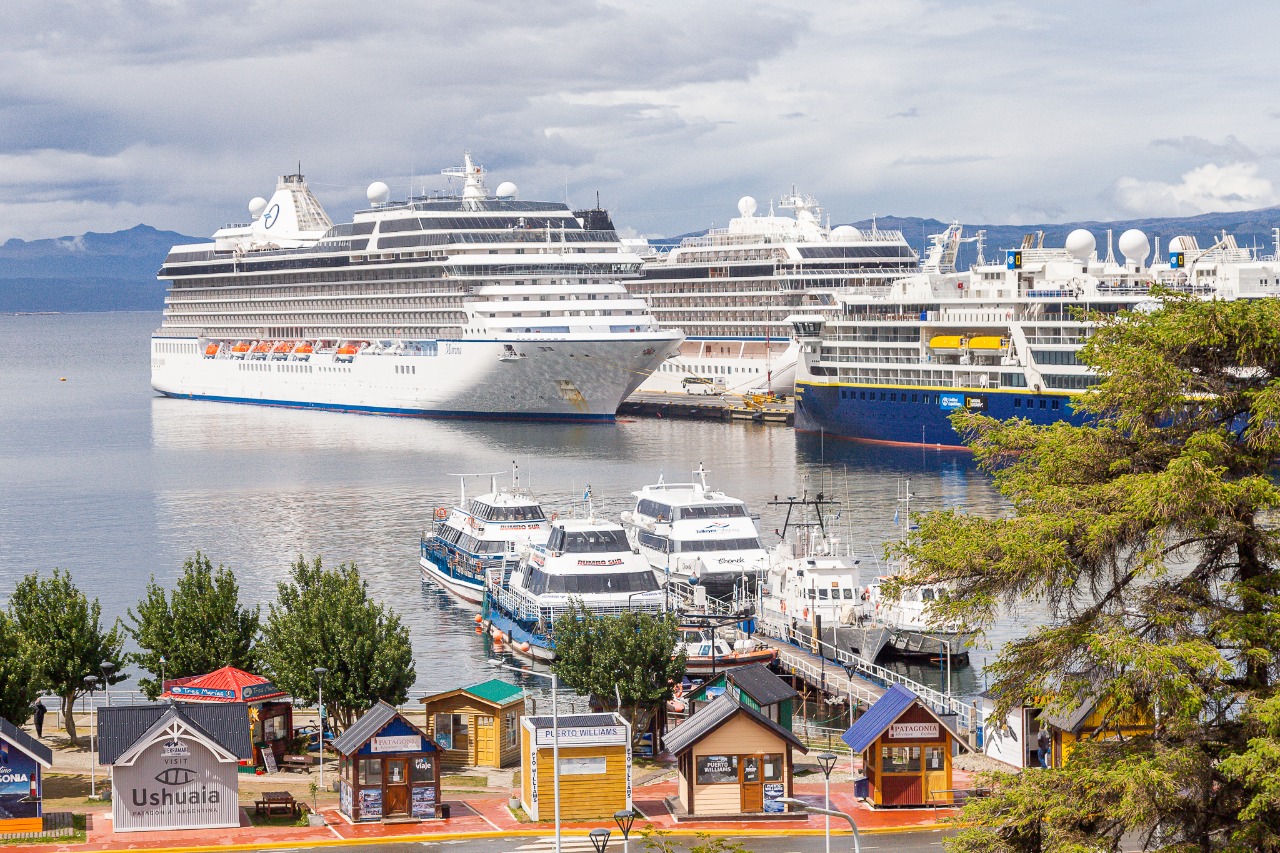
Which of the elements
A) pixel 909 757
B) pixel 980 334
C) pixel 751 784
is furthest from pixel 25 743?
pixel 980 334

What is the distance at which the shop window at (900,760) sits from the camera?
27031mm

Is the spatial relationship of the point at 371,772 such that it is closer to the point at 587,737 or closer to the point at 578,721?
the point at 578,721

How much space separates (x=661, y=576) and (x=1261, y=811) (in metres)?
31.1

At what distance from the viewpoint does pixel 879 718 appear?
90.8 ft

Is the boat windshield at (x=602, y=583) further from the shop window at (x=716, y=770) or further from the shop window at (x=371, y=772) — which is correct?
the shop window at (x=371, y=772)

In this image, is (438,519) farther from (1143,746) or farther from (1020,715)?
(1143,746)

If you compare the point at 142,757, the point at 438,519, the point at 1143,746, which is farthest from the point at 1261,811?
the point at 438,519

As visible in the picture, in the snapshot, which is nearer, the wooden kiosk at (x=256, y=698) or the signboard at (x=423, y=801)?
the signboard at (x=423, y=801)

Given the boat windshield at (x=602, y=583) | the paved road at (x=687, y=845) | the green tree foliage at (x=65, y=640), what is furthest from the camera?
the boat windshield at (x=602, y=583)

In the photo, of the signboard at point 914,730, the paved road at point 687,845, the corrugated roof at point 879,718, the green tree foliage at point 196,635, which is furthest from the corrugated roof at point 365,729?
the green tree foliage at point 196,635

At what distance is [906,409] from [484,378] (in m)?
30.1

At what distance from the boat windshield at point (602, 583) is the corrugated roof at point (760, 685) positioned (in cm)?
1087

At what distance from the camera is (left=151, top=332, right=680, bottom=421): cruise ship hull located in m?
105

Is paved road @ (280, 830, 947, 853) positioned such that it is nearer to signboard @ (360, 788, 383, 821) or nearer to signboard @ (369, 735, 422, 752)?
signboard @ (360, 788, 383, 821)
